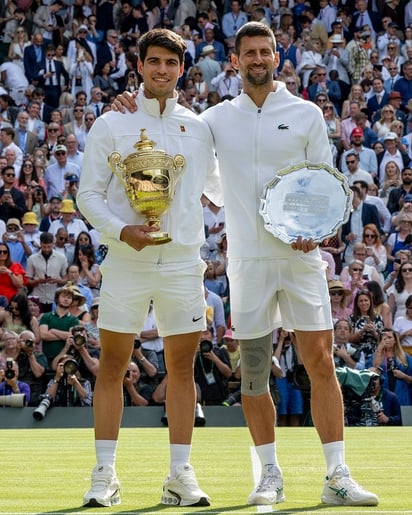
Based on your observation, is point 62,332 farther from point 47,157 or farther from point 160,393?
point 47,157

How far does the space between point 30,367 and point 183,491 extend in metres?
9.05

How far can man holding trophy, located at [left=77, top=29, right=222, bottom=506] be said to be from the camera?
725cm

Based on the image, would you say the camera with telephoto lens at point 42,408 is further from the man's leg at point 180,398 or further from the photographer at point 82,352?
the man's leg at point 180,398

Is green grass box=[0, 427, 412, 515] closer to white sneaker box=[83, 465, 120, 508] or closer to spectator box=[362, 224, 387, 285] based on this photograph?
white sneaker box=[83, 465, 120, 508]

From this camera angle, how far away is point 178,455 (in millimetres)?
7273

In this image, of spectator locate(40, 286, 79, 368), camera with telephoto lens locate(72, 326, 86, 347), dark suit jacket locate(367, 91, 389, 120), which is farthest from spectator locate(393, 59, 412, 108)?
camera with telephoto lens locate(72, 326, 86, 347)

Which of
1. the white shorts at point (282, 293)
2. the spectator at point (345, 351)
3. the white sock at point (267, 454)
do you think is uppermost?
the white shorts at point (282, 293)

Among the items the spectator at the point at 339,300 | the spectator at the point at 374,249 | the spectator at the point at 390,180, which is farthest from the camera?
the spectator at the point at 390,180

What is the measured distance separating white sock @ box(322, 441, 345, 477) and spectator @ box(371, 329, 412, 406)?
8445 mm

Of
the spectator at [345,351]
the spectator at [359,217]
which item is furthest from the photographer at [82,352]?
the spectator at [359,217]

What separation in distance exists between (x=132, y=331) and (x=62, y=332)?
9.12 m

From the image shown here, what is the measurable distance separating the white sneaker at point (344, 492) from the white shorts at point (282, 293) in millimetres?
781

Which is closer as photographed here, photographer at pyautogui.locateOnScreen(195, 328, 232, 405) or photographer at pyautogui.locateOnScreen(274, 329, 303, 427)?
photographer at pyautogui.locateOnScreen(274, 329, 303, 427)

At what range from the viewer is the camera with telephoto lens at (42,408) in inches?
605
